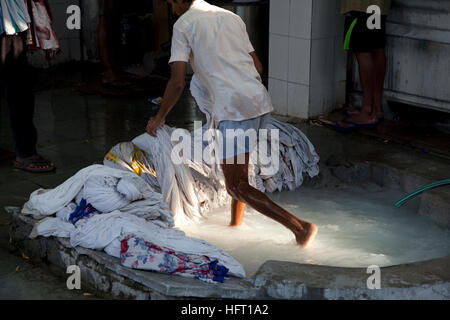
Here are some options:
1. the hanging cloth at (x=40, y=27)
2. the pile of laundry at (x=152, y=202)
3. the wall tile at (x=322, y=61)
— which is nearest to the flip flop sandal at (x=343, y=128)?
the wall tile at (x=322, y=61)

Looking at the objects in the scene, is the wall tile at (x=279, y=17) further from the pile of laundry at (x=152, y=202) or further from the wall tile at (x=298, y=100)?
the pile of laundry at (x=152, y=202)

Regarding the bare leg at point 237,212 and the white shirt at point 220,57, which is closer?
the white shirt at point 220,57

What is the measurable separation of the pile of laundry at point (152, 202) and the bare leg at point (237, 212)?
1.07 ft

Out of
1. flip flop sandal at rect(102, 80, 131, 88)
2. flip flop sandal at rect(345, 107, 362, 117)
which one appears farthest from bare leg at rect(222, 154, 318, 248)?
flip flop sandal at rect(102, 80, 131, 88)

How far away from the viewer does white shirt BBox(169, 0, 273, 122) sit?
4852 millimetres

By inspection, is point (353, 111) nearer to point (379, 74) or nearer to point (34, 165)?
point (379, 74)

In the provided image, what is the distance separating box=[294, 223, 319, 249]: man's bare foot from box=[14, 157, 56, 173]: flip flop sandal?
2.65 metres

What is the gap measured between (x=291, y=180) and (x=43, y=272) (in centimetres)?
246

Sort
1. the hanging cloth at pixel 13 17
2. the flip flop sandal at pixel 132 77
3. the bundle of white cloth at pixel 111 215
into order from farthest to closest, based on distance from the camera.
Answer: the flip flop sandal at pixel 132 77, the hanging cloth at pixel 13 17, the bundle of white cloth at pixel 111 215

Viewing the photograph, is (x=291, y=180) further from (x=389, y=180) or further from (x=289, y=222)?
(x=289, y=222)

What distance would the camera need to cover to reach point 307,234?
4.91 m

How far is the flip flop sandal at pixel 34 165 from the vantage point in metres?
6.44

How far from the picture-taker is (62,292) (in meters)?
4.36
